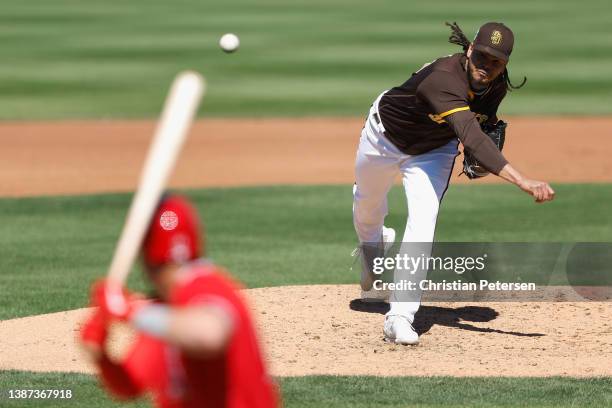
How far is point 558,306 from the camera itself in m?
9.02

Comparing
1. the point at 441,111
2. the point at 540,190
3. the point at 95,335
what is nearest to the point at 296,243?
the point at 441,111

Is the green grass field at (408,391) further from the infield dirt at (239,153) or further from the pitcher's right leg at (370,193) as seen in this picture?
the infield dirt at (239,153)

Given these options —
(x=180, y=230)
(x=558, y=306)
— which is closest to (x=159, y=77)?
(x=558, y=306)

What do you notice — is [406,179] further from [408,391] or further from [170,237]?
[170,237]

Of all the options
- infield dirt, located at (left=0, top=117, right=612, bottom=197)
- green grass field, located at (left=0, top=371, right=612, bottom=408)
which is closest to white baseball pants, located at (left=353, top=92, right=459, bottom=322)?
green grass field, located at (left=0, top=371, right=612, bottom=408)

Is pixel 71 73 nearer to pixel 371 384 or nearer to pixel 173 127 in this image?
pixel 371 384

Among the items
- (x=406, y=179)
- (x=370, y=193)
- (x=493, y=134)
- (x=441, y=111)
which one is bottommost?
(x=370, y=193)

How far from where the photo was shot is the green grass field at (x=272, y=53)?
76.8ft

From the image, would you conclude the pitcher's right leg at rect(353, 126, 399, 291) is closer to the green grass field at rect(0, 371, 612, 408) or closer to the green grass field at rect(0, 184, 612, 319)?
the green grass field at rect(0, 184, 612, 319)

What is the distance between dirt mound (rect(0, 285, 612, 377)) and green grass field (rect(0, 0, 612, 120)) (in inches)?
527

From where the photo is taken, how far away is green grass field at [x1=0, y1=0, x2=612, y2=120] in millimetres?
23406

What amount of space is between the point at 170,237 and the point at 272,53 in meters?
26.2

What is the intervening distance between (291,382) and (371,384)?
0.46m

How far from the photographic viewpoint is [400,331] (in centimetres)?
765
